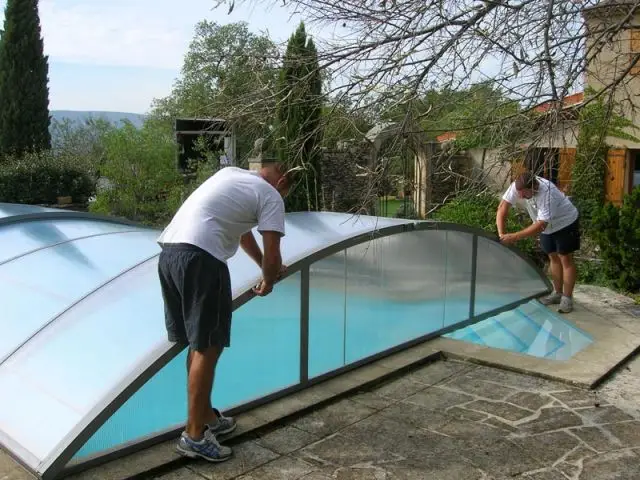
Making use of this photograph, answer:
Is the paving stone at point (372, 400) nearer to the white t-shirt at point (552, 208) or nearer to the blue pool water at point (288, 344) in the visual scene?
the blue pool water at point (288, 344)

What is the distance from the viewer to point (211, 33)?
3216cm

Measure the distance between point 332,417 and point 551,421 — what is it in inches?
57.4

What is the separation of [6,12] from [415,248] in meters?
16.6

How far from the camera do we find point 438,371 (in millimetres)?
5000

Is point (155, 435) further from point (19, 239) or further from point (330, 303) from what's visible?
point (19, 239)

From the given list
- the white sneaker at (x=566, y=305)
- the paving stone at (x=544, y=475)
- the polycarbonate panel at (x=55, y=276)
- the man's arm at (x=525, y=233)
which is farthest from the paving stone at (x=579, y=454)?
the white sneaker at (x=566, y=305)

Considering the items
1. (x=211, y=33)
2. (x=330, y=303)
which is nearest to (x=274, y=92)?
(x=330, y=303)

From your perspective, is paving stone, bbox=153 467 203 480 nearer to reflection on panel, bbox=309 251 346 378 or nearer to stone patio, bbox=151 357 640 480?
stone patio, bbox=151 357 640 480

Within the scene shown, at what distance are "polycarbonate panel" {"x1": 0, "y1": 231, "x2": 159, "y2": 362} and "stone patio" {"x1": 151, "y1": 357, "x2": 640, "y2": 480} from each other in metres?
1.46

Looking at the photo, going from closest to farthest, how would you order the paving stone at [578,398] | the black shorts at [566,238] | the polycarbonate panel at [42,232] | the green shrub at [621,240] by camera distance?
the paving stone at [578,398]
the polycarbonate panel at [42,232]
the black shorts at [566,238]
the green shrub at [621,240]

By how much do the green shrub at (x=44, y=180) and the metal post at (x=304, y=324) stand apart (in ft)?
38.6

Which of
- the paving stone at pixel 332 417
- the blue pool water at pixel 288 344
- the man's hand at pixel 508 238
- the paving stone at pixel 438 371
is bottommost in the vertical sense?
the paving stone at pixel 438 371

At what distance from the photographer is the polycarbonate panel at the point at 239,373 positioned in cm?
337

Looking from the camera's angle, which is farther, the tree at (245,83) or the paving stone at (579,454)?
the tree at (245,83)
